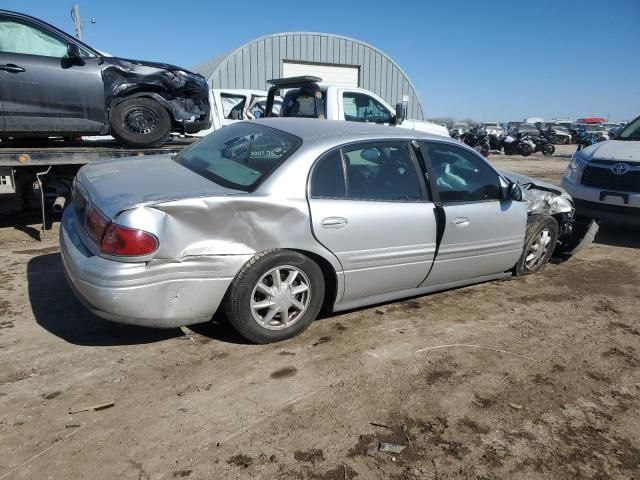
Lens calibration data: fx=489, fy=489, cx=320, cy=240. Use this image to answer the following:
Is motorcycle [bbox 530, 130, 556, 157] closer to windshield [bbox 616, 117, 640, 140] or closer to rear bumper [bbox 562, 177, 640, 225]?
windshield [bbox 616, 117, 640, 140]

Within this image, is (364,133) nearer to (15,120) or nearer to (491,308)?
(491,308)

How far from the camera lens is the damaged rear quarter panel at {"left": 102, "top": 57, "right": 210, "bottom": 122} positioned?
603cm

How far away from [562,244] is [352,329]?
3229 millimetres

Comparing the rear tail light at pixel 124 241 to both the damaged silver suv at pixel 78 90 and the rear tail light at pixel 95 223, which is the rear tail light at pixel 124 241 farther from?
the damaged silver suv at pixel 78 90

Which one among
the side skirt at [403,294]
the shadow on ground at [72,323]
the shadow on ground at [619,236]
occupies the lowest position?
the shadow on ground at [619,236]

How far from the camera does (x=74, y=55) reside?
5746mm

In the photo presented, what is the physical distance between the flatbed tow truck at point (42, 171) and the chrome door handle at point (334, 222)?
10.5 feet

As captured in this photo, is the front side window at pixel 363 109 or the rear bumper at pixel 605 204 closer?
the rear bumper at pixel 605 204

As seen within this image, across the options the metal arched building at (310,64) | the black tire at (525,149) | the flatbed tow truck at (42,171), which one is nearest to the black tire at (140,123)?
the flatbed tow truck at (42,171)

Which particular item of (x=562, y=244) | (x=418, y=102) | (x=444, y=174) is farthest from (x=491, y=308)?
(x=418, y=102)

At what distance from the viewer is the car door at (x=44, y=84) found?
18.3ft

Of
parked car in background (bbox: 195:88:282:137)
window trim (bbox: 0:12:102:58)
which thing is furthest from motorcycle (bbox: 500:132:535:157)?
window trim (bbox: 0:12:102:58)

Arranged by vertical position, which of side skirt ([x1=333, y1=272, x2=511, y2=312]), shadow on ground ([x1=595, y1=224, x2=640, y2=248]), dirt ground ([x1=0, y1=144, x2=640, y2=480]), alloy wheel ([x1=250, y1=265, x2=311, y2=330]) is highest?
alloy wheel ([x1=250, y1=265, x2=311, y2=330])

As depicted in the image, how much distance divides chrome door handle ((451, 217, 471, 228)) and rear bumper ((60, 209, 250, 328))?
5.66 ft
